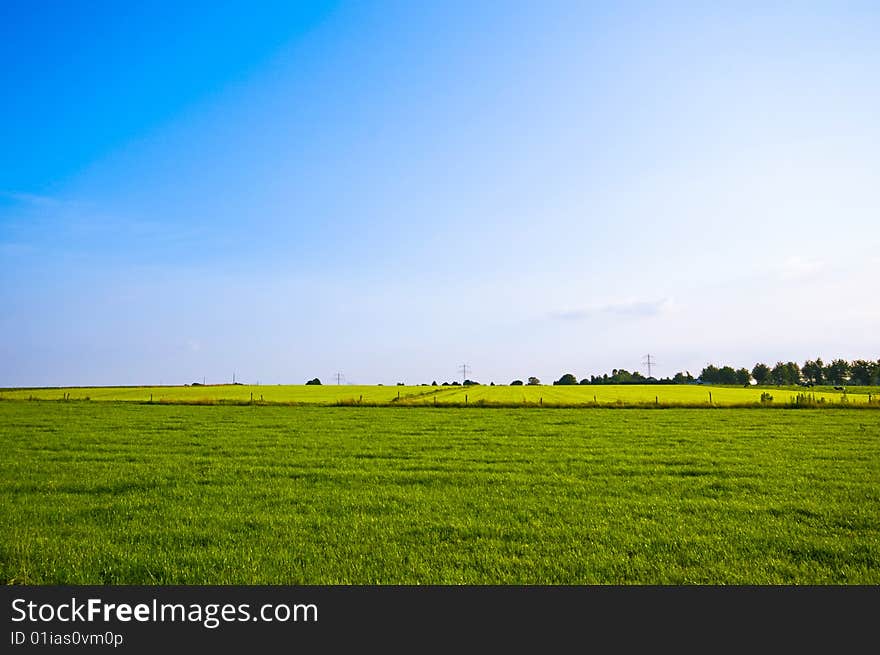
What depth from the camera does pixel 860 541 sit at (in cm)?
855

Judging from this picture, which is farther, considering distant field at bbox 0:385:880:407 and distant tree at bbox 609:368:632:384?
distant tree at bbox 609:368:632:384

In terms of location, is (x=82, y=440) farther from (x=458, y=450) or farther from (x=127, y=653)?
(x=127, y=653)

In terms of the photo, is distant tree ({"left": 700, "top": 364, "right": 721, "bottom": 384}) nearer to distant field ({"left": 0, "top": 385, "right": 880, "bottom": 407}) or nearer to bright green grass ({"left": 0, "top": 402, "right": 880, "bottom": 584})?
distant field ({"left": 0, "top": 385, "right": 880, "bottom": 407})

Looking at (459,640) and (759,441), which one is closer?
(459,640)

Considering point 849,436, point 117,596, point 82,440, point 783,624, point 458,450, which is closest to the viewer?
point 783,624

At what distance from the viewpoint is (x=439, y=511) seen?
10.5 m

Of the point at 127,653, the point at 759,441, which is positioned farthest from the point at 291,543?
the point at 759,441

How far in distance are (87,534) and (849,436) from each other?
28781 millimetres

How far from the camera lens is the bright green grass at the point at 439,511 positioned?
7.38 meters

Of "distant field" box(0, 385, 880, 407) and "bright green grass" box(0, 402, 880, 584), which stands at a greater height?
"bright green grass" box(0, 402, 880, 584)

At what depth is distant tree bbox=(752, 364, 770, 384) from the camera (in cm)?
18350

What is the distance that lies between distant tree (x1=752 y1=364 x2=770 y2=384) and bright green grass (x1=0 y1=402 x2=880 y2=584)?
18702cm

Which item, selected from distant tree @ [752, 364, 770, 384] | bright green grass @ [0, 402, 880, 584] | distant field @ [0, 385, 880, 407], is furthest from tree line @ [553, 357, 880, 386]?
bright green grass @ [0, 402, 880, 584]

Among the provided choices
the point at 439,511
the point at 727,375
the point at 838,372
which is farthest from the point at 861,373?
the point at 439,511
